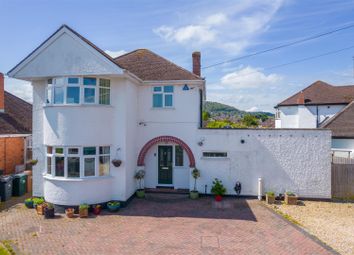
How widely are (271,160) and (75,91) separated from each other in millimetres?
11655

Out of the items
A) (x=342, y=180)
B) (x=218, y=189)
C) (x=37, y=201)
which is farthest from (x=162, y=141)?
(x=342, y=180)

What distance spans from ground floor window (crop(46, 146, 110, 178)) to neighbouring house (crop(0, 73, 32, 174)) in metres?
8.63

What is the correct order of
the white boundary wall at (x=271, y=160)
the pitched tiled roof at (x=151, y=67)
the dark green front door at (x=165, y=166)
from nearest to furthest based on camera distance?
1. the white boundary wall at (x=271, y=160)
2. the pitched tiled roof at (x=151, y=67)
3. the dark green front door at (x=165, y=166)

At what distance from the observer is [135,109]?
1611 cm

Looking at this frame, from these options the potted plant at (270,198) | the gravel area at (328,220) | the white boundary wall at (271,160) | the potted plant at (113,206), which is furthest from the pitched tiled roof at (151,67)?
the gravel area at (328,220)

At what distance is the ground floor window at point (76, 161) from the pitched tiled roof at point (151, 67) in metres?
→ 5.44

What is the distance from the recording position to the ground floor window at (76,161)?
1333 centimetres

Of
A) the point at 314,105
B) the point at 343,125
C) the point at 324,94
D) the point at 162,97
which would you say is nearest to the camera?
the point at 162,97

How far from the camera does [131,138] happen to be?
50.2ft

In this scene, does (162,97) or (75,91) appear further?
(162,97)

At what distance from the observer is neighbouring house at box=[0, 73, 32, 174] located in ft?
66.3

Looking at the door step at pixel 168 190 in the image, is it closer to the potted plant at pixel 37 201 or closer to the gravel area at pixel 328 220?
the gravel area at pixel 328 220

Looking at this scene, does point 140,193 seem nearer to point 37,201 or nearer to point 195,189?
point 195,189

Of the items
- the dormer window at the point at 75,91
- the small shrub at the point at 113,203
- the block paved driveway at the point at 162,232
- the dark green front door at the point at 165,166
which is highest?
the dormer window at the point at 75,91
